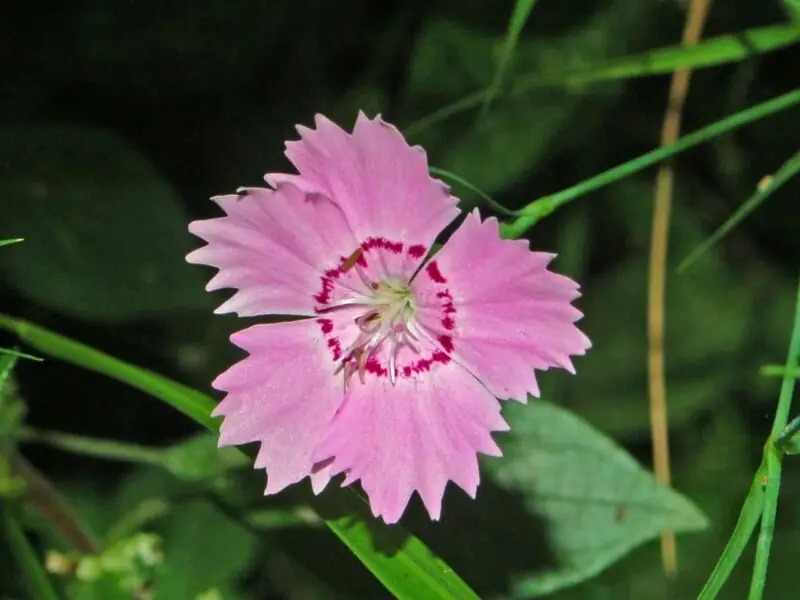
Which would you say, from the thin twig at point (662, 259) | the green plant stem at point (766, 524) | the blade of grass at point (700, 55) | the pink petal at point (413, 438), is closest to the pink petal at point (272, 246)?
the pink petal at point (413, 438)

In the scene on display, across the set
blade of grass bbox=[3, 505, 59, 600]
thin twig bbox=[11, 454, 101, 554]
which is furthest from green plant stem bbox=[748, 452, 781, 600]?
thin twig bbox=[11, 454, 101, 554]

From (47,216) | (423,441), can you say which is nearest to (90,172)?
(47,216)

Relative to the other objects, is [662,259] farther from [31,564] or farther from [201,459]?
[31,564]

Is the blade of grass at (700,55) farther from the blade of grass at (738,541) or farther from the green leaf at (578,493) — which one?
the blade of grass at (738,541)

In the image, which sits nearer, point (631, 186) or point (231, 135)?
point (231, 135)

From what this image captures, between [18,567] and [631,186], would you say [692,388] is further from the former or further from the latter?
[18,567]
